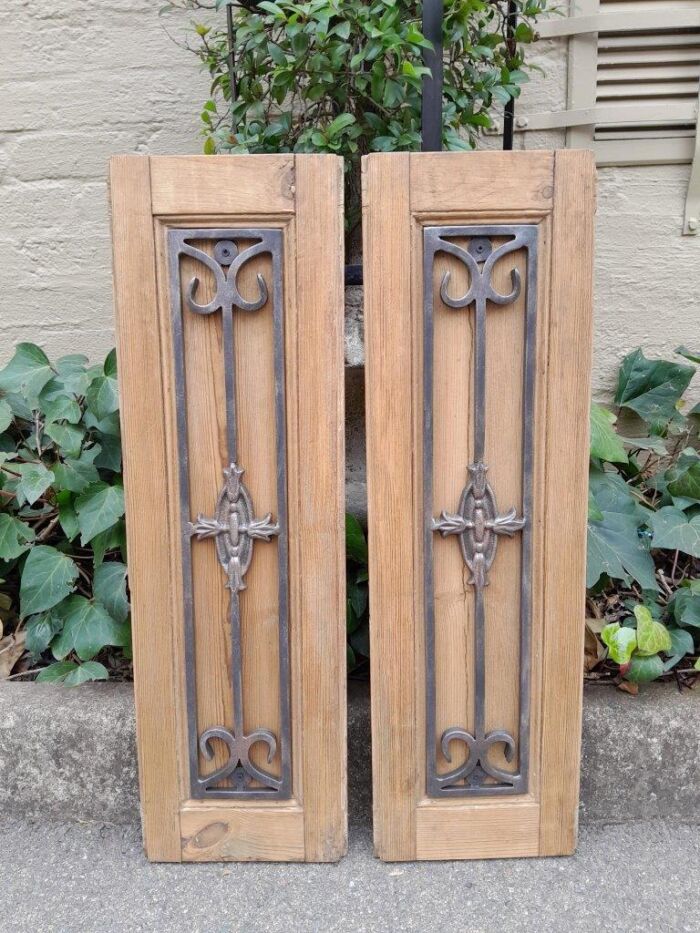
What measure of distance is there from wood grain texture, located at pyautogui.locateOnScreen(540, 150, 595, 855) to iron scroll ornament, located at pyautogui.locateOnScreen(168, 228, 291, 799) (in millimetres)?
537

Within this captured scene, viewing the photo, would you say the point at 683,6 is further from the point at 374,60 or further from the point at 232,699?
the point at 232,699

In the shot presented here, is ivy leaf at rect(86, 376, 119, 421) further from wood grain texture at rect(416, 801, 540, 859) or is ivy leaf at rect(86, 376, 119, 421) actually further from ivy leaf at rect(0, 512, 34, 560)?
wood grain texture at rect(416, 801, 540, 859)

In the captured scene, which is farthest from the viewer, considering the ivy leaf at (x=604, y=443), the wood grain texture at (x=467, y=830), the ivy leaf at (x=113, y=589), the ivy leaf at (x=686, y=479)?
the ivy leaf at (x=686, y=479)

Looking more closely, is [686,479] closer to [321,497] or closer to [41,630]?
[321,497]

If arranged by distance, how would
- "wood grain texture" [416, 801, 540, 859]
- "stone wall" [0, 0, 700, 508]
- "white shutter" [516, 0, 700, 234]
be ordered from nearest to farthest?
1. "wood grain texture" [416, 801, 540, 859]
2. "white shutter" [516, 0, 700, 234]
3. "stone wall" [0, 0, 700, 508]

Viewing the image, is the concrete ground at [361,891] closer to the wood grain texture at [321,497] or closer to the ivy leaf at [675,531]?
the wood grain texture at [321,497]

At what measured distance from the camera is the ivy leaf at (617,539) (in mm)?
1880

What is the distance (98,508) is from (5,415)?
38 cm

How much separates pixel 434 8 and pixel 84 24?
4.20 ft

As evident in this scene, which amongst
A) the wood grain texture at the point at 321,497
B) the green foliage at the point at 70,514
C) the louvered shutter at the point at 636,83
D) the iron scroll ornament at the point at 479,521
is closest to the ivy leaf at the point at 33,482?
the green foliage at the point at 70,514

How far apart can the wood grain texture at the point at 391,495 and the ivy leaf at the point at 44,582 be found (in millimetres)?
783

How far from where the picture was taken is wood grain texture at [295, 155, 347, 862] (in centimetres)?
150

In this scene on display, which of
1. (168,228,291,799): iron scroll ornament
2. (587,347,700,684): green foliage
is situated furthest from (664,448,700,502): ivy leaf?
→ (168,228,291,799): iron scroll ornament

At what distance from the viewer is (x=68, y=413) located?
1875 millimetres
